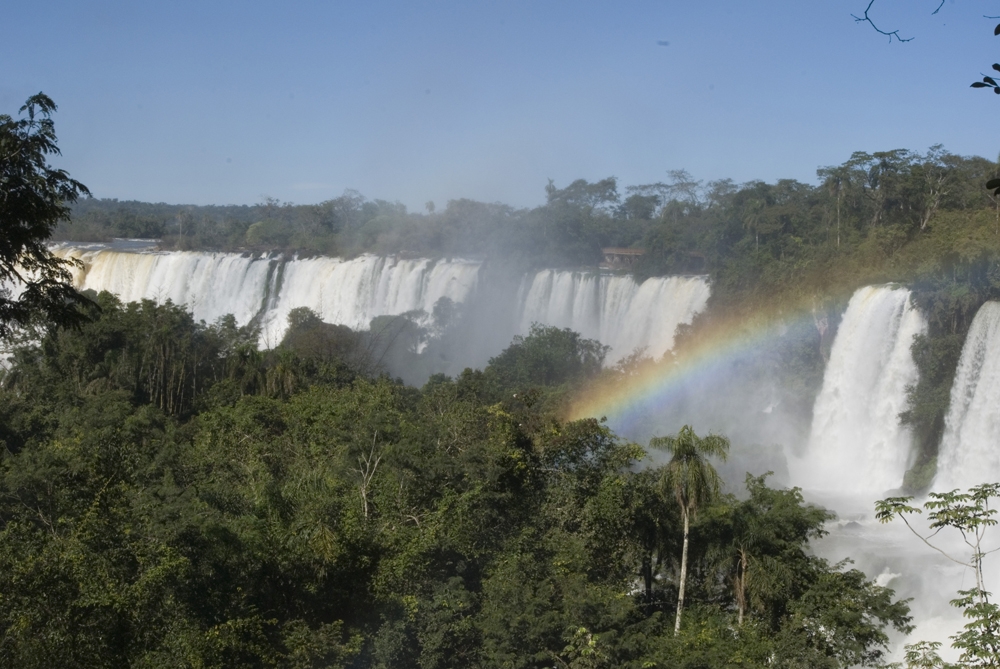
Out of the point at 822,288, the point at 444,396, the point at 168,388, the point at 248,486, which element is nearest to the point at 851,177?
the point at 822,288

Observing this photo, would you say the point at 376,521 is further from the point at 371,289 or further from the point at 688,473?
the point at 371,289

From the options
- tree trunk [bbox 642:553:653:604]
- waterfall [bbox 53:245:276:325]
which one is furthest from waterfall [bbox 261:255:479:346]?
tree trunk [bbox 642:553:653:604]

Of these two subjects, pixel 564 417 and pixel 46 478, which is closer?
pixel 46 478

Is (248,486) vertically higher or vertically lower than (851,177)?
lower

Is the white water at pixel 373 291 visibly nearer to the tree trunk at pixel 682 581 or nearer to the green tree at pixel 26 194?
the tree trunk at pixel 682 581

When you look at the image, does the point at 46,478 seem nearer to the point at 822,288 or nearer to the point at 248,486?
the point at 248,486

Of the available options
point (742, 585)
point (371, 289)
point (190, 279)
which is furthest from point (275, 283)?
point (742, 585)
